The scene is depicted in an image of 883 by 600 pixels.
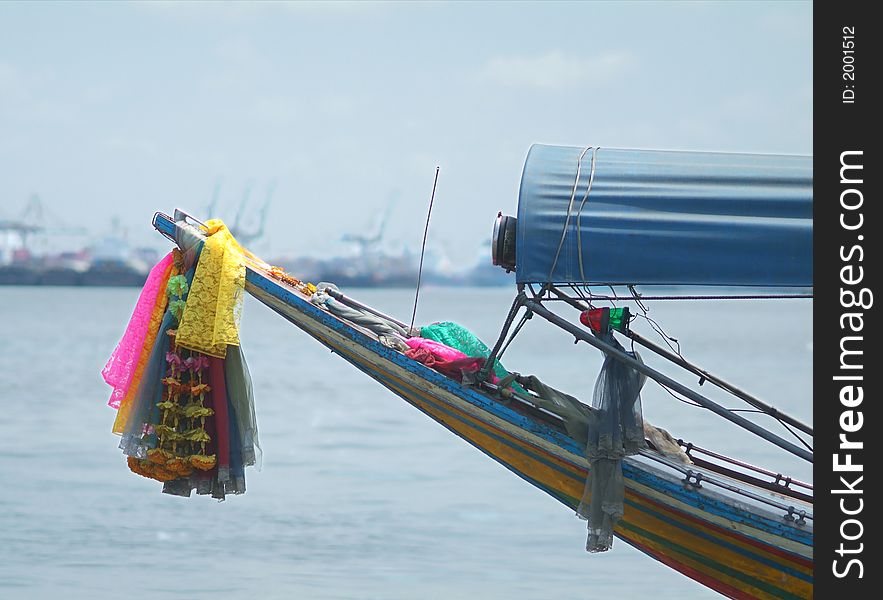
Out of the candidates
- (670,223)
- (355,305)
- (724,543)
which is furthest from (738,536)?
(355,305)

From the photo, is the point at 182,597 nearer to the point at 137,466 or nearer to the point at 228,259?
the point at 137,466

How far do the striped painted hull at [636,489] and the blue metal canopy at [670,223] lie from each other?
0.68m

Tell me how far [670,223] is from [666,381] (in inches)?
22.9

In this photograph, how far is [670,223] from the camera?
17.1 feet

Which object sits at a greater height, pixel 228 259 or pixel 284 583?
pixel 228 259

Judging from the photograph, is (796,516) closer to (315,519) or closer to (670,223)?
(670,223)

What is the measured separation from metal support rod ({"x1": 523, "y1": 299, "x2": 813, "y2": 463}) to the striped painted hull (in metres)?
0.28

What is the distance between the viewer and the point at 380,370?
5.91m

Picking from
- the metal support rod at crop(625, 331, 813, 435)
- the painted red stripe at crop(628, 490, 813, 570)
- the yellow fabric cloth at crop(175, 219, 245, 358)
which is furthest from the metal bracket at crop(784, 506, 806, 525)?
the yellow fabric cloth at crop(175, 219, 245, 358)

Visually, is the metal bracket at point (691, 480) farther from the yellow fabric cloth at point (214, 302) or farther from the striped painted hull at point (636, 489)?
the yellow fabric cloth at point (214, 302)
